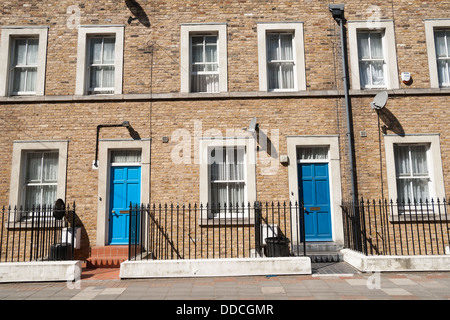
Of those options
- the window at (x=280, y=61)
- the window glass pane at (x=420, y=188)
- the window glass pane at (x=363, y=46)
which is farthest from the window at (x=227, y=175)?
the window glass pane at (x=420, y=188)

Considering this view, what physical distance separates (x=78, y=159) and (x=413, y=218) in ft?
28.4

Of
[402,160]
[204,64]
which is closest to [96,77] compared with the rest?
[204,64]

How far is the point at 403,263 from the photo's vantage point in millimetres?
6406

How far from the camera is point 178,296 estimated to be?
5.22 metres

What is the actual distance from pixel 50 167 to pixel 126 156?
6.73 feet

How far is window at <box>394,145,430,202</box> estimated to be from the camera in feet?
27.0

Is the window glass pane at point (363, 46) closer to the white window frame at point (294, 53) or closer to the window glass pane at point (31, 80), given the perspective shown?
the white window frame at point (294, 53)

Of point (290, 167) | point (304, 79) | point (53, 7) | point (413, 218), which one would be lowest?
point (413, 218)

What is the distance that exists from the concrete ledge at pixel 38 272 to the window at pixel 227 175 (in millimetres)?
3629

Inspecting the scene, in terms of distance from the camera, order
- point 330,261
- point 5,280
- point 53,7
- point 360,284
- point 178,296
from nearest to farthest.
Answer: point 178,296, point 360,284, point 5,280, point 330,261, point 53,7

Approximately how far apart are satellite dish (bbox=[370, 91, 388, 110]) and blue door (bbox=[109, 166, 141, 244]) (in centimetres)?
643

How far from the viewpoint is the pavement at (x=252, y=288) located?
202 inches

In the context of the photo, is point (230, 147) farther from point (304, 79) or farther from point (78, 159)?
point (78, 159)

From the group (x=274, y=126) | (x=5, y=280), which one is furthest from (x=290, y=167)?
(x=5, y=280)
